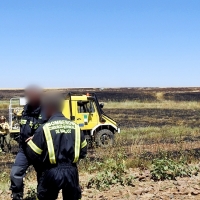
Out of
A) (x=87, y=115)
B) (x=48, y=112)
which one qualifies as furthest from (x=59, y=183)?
(x=87, y=115)

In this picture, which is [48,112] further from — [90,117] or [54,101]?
[90,117]

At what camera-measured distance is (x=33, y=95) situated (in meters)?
4.97

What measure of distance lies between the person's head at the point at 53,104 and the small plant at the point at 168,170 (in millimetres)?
3184

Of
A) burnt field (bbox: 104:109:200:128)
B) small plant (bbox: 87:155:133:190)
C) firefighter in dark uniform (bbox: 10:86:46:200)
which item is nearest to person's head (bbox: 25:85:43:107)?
firefighter in dark uniform (bbox: 10:86:46:200)

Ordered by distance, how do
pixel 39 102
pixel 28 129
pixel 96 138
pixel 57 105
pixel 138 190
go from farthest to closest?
pixel 96 138 < pixel 138 190 < pixel 28 129 < pixel 39 102 < pixel 57 105

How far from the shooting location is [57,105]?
4.20 metres

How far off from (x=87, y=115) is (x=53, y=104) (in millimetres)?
10638

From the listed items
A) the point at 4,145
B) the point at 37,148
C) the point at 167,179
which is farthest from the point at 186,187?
the point at 4,145

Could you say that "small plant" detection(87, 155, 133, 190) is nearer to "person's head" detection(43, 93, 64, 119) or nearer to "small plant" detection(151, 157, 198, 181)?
"small plant" detection(151, 157, 198, 181)

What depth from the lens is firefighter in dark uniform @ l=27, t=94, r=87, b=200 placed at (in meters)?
3.91

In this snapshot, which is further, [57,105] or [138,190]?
[138,190]

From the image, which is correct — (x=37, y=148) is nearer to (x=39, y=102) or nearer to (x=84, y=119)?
(x=39, y=102)

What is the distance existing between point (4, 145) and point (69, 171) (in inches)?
465

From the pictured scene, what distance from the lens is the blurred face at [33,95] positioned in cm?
484
